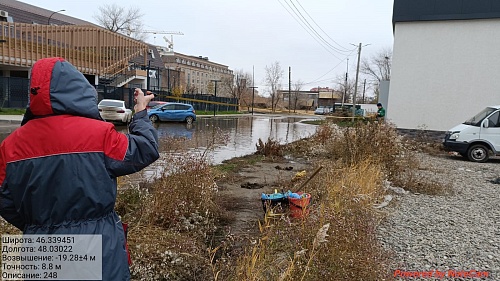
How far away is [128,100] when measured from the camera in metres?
35.0

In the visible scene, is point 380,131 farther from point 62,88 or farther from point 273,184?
point 62,88

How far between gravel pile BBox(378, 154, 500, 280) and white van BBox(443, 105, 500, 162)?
5.46 meters

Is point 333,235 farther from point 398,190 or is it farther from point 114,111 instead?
point 114,111

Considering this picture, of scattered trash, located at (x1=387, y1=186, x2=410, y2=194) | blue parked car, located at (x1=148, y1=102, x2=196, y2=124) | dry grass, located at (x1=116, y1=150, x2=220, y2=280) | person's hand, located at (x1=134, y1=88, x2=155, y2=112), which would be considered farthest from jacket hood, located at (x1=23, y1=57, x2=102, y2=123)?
blue parked car, located at (x1=148, y1=102, x2=196, y2=124)

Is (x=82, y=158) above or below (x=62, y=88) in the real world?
below

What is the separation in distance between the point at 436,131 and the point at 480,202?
12.0 metres

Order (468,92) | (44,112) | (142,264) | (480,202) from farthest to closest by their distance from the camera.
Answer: (468,92) < (480,202) < (142,264) < (44,112)

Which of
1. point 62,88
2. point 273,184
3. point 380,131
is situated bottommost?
point 273,184

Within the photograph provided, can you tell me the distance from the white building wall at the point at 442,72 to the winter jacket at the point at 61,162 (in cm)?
1799

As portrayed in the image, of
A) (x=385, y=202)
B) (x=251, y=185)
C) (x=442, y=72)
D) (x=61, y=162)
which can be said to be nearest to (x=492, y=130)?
(x=442, y=72)

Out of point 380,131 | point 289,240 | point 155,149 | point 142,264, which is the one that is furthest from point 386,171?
point 155,149

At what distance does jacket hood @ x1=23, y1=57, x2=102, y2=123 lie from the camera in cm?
170

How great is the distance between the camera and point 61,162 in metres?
1.74

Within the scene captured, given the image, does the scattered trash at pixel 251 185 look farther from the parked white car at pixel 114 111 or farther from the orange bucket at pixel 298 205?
the parked white car at pixel 114 111
